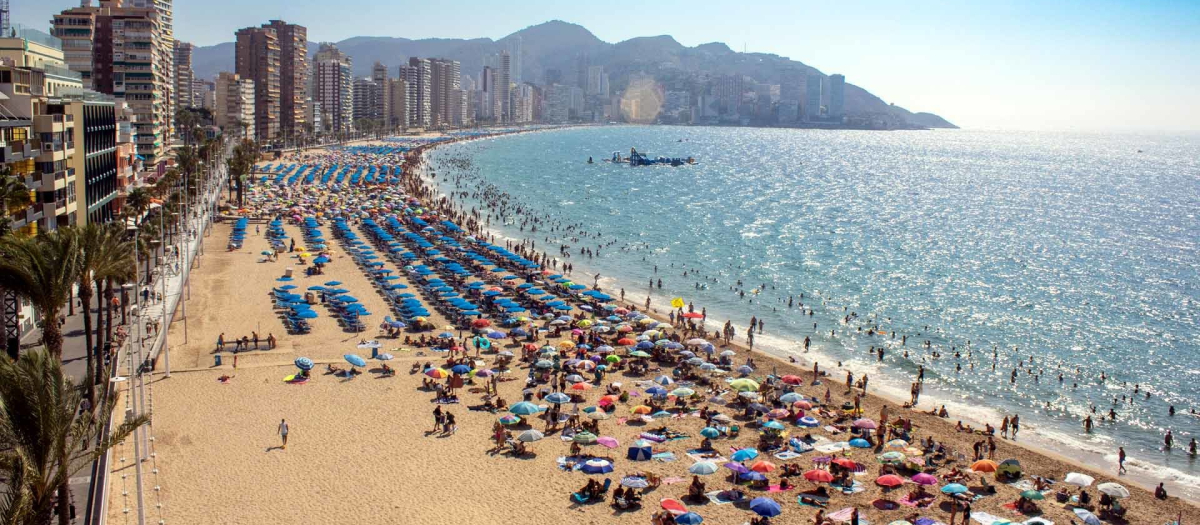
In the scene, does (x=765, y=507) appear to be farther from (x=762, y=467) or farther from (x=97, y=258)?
(x=97, y=258)

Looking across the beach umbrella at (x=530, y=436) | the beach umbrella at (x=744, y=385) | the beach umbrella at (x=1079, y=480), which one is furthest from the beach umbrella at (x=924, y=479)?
the beach umbrella at (x=530, y=436)

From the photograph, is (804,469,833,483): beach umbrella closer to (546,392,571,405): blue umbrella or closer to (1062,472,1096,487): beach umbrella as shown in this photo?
(1062,472,1096,487): beach umbrella

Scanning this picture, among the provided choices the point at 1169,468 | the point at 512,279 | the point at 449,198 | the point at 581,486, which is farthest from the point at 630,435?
the point at 449,198

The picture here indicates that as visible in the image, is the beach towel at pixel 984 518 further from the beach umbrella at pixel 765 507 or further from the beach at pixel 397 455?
the beach umbrella at pixel 765 507

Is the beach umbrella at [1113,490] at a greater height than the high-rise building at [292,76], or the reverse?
the high-rise building at [292,76]

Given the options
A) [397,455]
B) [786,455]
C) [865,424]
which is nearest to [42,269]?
[397,455]

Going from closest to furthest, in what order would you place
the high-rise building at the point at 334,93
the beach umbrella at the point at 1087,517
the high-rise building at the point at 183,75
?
1. the beach umbrella at the point at 1087,517
2. the high-rise building at the point at 183,75
3. the high-rise building at the point at 334,93

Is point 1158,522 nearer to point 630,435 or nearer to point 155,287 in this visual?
point 630,435

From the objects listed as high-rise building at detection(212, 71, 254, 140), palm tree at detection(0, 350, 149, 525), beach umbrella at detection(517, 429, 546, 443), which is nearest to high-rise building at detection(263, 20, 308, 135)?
high-rise building at detection(212, 71, 254, 140)
